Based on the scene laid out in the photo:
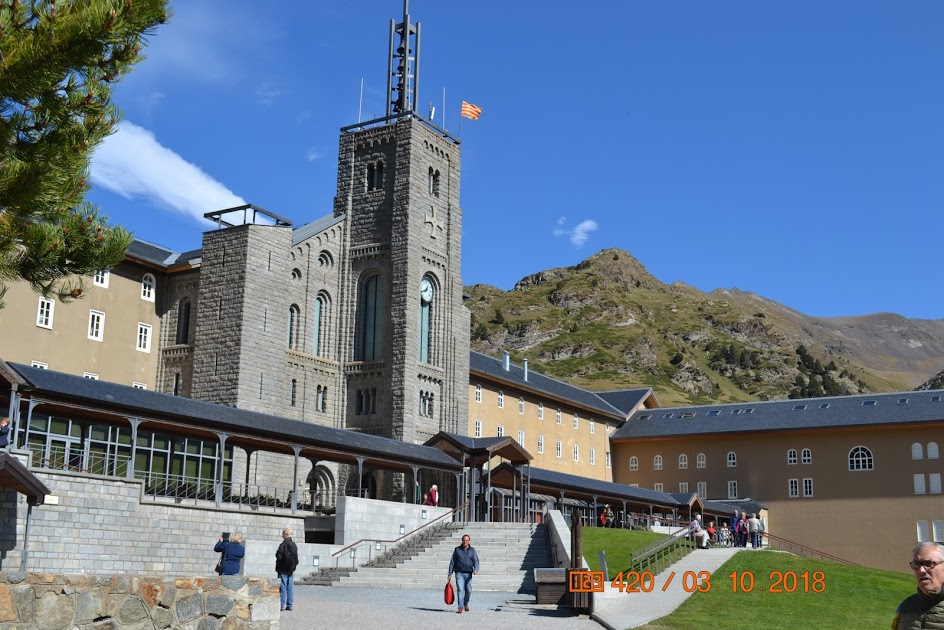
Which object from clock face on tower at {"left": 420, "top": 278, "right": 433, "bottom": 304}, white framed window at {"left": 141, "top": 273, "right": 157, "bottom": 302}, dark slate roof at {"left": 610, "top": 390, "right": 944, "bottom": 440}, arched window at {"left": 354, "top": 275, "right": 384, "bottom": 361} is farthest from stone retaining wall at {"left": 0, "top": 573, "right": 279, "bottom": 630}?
dark slate roof at {"left": 610, "top": 390, "right": 944, "bottom": 440}

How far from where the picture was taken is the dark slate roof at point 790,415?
66.3 metres

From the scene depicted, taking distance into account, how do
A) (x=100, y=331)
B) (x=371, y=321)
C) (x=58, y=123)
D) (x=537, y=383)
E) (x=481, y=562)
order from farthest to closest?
(x=537, y=383) → (x=371, y=321) → (x=100, y=331) → (x=481, y=562) → (x=58, y=123)

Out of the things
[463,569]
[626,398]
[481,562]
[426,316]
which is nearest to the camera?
[463,569]

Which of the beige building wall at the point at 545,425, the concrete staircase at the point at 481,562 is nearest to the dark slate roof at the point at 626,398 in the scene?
the beige building wall at the point at 545,425

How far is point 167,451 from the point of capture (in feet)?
123

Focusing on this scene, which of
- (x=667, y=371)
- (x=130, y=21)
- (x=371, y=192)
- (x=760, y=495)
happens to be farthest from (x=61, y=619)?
(x=667, y=371)

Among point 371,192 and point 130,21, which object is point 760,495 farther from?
point 130,21

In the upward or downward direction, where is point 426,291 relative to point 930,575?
upward

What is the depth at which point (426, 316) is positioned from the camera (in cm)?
5372

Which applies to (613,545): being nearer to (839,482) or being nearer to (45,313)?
(45,313)

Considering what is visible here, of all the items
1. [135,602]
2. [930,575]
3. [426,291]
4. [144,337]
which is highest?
[426,291]

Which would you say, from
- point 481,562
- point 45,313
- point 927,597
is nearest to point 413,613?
point 481,562

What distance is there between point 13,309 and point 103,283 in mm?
5150

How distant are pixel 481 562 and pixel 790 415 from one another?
44077 millimetres
